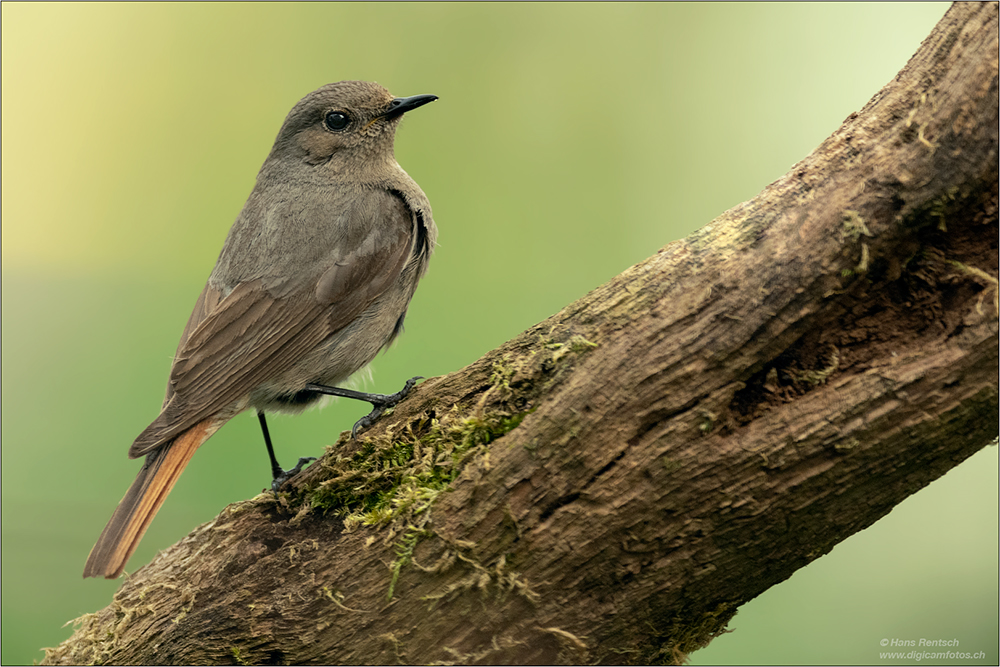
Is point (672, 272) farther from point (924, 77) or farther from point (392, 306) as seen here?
point (392, 306)

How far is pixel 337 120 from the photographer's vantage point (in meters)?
4.49

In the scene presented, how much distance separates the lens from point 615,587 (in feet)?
7.81

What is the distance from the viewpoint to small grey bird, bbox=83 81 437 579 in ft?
11.2

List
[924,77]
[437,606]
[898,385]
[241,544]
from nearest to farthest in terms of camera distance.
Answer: [898,385] < [924,77] < [437,606] < [241,544]

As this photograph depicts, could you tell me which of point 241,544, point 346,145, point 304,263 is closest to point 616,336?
point 241,544

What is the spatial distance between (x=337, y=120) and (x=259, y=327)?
1.47 m

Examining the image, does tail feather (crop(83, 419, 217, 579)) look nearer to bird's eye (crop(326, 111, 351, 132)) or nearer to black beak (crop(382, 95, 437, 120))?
bird's eye (crop(326, 111, 351, 132))

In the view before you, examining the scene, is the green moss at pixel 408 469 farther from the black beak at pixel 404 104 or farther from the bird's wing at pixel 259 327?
the black beak at pixel 404 104

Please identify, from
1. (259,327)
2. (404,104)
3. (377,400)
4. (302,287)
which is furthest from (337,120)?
(377,400)

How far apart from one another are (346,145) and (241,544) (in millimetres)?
2418

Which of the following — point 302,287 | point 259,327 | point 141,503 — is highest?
point 302,287

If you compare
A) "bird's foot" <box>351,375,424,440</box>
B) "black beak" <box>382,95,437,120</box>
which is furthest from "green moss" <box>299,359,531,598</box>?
"black beak" <box>382,95,437,120</box>

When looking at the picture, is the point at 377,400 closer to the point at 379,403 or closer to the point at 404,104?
the point at 379,403

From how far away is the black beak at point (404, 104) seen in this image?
4398 millimetres
